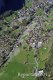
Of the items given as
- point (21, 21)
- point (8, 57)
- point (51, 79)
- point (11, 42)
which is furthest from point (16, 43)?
point (51, 79)

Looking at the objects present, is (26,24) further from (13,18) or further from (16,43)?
(16,43)

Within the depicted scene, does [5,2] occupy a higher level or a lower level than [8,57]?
higher

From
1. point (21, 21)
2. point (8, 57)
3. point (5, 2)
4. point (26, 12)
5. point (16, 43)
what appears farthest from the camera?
point (5, 2)

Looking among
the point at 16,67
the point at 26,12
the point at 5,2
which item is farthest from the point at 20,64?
the point at 5,2

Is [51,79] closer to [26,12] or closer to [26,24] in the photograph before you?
[26,24]

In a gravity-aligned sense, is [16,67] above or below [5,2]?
below

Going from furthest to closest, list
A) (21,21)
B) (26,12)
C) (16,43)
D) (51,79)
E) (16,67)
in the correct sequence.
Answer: (26,12)
(21,21)
(16,43)
(16,67)
(51,79)

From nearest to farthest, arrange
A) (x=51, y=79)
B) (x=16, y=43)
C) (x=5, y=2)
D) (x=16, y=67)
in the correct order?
1. (x=51, y=79)
2. (x=16, y=67)
3. (x=16, y=43)
4. (x=5, y=2)

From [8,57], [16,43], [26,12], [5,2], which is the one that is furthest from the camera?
[5,2]

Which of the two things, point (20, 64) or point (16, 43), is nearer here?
point (20, 64)
